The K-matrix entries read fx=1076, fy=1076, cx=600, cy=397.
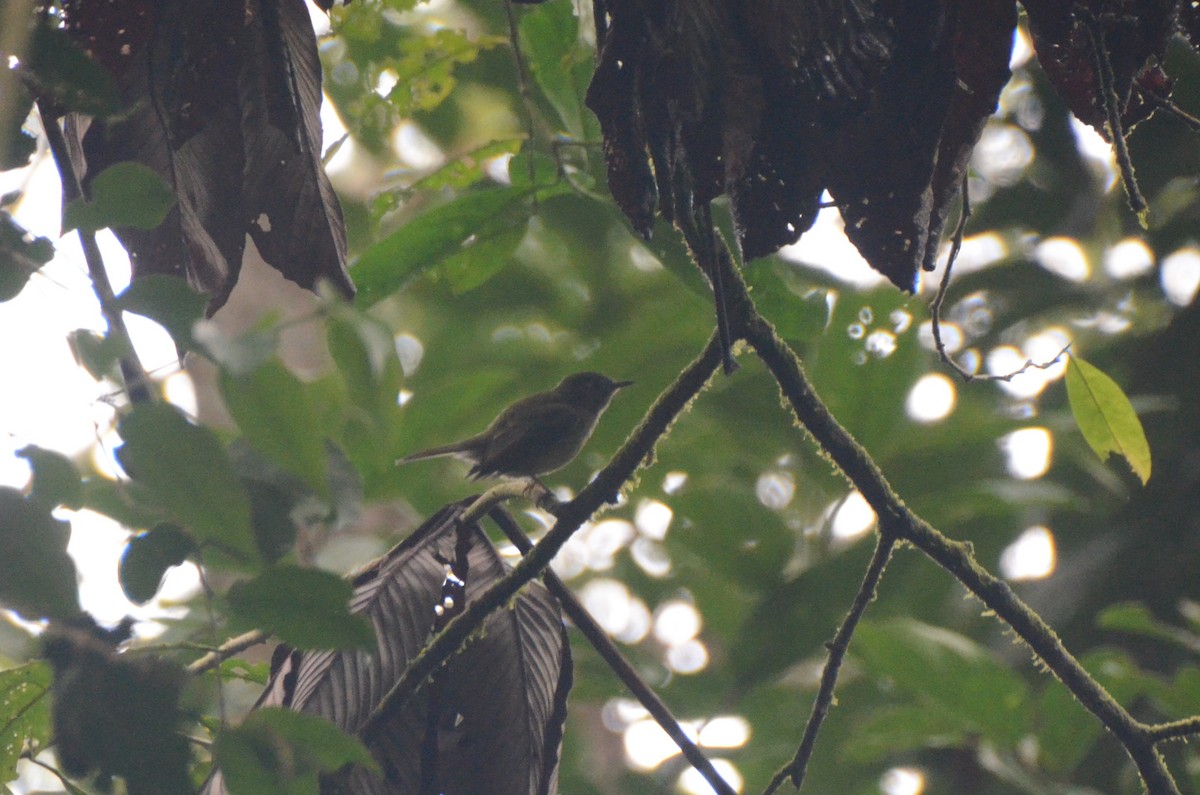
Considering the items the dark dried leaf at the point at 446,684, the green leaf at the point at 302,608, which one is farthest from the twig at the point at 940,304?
the green leaf at the point at 302,608

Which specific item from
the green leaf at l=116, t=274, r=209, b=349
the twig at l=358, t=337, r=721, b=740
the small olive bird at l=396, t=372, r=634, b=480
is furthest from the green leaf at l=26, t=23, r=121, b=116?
the small olive bird at l=396, t=372, r=634, b=480

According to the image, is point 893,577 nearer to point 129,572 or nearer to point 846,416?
point 846,416

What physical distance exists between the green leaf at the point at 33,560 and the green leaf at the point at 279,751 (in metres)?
0.24

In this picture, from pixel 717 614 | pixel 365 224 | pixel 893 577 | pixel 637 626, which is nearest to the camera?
pixel 893 577

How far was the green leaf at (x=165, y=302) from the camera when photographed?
104 centimetres

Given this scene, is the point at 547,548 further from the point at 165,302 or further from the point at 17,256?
the point at 17,256

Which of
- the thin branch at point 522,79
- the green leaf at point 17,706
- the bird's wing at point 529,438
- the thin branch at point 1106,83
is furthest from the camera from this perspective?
the bird's wing at point 529,438

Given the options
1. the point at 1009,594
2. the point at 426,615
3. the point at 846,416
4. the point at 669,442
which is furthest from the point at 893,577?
the point at 426,615

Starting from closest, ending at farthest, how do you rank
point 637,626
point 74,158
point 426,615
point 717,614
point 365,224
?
point 74,158
point 426,615
point 717,614
point 365,224
point 637,626

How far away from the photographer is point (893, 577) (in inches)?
140

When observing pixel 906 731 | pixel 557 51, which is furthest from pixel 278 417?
pixel 906 731

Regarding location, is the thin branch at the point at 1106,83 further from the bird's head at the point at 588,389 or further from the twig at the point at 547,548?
the bird's head at the point at 588,389

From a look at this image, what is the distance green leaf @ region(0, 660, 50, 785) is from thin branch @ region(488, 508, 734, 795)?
2.23 feet

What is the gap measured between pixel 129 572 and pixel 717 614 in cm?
306
